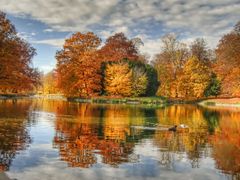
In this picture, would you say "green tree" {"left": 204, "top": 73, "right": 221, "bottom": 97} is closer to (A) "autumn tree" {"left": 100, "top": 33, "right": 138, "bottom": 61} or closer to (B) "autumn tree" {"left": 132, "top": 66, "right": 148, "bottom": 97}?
(B) "autumn tree" {"left": 132, "top": 66, "right": 148, "bottom": 97}

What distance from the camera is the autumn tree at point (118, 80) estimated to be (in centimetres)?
6912

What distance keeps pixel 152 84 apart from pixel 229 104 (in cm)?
1715

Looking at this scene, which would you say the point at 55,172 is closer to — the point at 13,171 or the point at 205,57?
the point at 13,171

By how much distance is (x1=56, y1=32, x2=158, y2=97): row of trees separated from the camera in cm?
6975

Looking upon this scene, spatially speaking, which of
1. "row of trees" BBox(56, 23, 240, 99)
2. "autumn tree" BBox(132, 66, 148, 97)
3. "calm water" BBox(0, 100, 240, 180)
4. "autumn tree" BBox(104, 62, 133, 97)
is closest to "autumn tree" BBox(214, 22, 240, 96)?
"row of trees" BBox(56, 23, 240, 99)

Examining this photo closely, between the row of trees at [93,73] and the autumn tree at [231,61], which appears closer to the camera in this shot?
the autumn tree at [231,61]

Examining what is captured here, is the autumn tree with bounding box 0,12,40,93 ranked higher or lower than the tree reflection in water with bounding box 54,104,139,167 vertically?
higher

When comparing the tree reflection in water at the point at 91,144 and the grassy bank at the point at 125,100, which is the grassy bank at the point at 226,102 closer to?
the grassy bank at the point at 125,100

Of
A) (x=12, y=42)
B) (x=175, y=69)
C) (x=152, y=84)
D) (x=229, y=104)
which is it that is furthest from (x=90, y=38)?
(x=12, y=42)

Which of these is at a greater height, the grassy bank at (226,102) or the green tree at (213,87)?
the green tree at (213,87)

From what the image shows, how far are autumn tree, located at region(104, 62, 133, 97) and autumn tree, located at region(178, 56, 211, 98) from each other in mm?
17185

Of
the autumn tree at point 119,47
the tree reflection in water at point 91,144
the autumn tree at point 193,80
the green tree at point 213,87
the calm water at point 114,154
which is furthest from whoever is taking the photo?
the autumn tree at point 119,47

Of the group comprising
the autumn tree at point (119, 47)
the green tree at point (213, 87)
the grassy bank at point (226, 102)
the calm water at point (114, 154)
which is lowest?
the calm water at point (114, 154)

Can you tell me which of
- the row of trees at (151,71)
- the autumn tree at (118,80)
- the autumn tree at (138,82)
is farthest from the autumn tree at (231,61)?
the autumn tree at (118,80)
